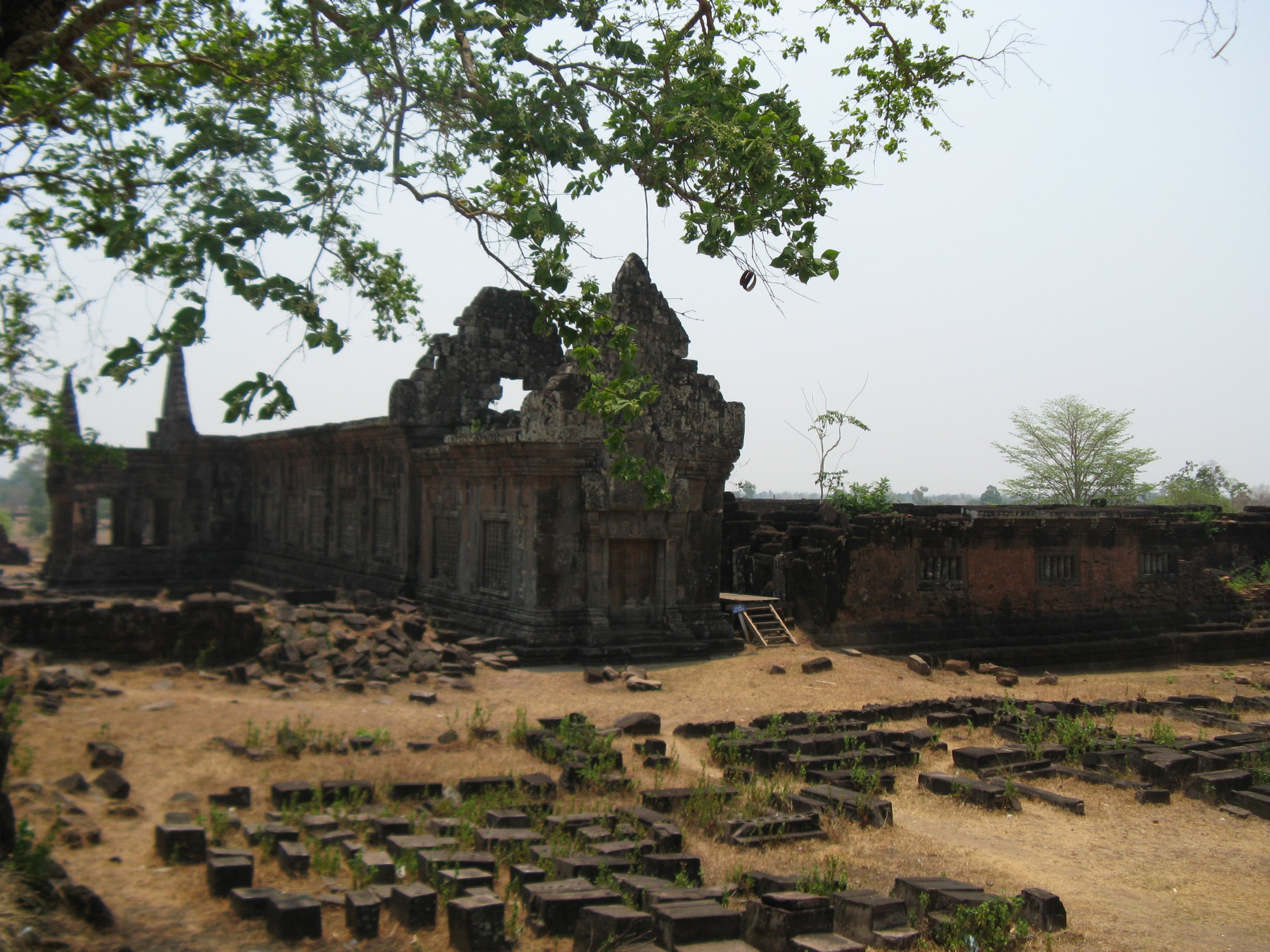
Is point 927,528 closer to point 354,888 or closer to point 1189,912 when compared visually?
point 1189,912

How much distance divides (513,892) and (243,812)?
2528 mm

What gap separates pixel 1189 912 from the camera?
20.9 ft

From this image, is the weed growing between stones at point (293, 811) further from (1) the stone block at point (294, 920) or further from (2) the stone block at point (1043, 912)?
(2) the stone block at point (1043, 912)

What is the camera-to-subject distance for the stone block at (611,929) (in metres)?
5.17

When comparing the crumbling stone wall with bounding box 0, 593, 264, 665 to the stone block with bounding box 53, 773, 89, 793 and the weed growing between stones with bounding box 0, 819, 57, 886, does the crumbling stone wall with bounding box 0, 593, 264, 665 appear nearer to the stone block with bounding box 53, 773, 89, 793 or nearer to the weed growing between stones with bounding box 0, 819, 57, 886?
the stone block with bounding box 53, 773, 89, 793

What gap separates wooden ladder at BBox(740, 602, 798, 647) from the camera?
55.9 feet

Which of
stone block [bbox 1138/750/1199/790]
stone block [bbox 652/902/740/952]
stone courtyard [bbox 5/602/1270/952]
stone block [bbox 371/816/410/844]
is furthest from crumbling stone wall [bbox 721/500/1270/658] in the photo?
stone block [bbox 652/902/740/952]

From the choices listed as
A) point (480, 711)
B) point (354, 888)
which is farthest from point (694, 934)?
point (480, 711)

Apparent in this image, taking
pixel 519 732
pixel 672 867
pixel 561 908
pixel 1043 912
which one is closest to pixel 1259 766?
pixel 1043 912

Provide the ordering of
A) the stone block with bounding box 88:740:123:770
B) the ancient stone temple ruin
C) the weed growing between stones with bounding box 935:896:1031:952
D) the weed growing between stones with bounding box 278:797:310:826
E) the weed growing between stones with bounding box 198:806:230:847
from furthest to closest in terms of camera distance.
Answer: the ancient stone temple ruin, the stone block with bounding box 88:740:123:770, the weed growing between stones with bounding box 278:797:310:826, the weed growing between stones with bounding box 198:806:230:847, the weed growing between stones with bounding box 935:896:1031:952

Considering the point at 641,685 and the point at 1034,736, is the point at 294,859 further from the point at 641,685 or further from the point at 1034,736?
the point at 1034,736

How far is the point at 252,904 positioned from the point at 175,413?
2419 cm

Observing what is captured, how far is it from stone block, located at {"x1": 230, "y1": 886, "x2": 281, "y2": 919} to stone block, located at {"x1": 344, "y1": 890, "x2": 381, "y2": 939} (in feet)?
1.45

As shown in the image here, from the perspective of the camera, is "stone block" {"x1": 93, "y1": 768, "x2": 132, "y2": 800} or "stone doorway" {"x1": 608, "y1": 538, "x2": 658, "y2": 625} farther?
"stone doorway" {"x1": 608, "y1": 538, "x2": 658, "y2": 625}
